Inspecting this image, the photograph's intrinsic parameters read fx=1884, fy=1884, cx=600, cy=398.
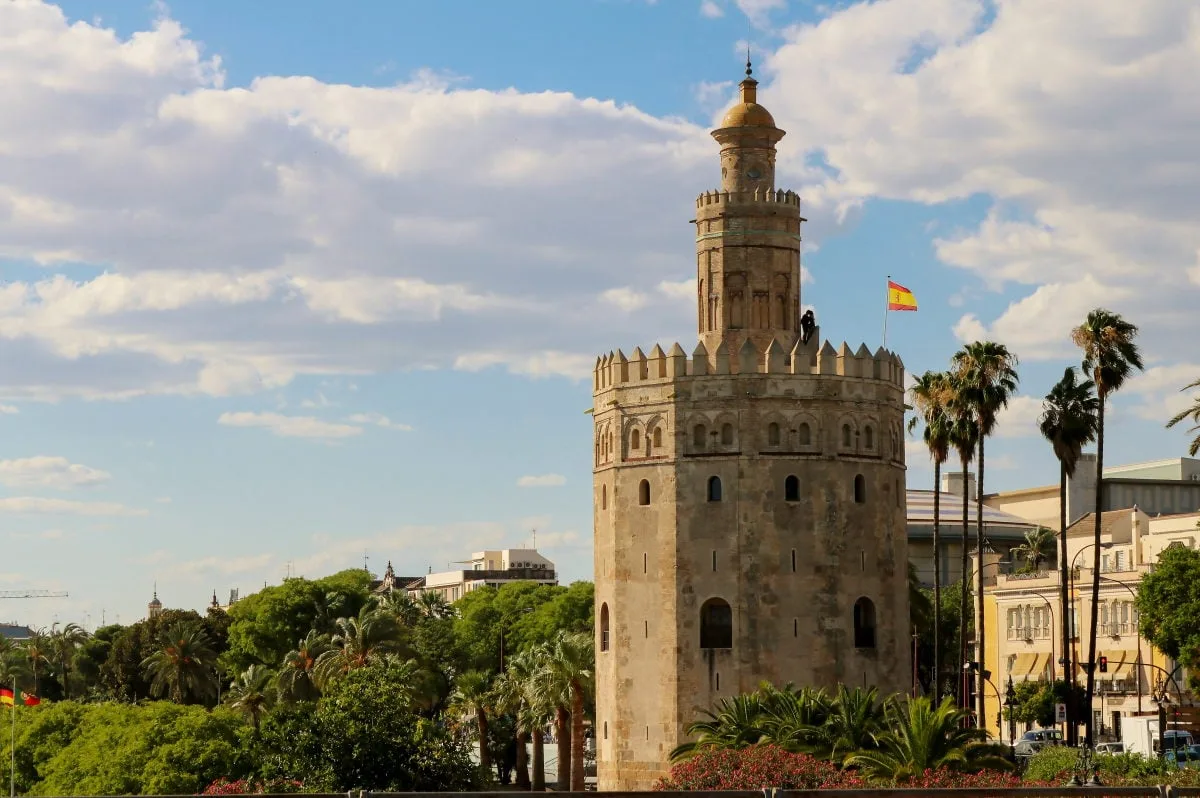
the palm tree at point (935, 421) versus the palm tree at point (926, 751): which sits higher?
the palm tree at point (935, 421)

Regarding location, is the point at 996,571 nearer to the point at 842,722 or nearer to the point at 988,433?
the point at 988,433

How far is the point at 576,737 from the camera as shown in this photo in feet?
224

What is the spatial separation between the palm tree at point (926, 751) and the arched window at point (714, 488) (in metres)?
16.0

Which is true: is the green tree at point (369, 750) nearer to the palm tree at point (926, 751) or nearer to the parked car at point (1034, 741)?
the palm tree at point (926, 751)

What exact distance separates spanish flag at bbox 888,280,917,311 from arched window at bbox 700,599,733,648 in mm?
12300

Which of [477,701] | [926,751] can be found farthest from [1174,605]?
[926,751]

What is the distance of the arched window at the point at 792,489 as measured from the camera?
57.7 m

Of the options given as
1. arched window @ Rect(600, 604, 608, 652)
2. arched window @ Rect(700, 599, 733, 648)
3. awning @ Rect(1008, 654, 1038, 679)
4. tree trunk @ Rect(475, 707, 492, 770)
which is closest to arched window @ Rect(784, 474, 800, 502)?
arched window @ Rect(700, 599, 733, 648)

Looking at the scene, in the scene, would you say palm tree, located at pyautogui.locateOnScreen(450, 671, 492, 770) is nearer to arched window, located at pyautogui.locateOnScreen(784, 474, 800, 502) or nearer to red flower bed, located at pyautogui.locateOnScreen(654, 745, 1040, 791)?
arched window, located at pyautogui.locateOnScreen(784, 474, 800, 502)

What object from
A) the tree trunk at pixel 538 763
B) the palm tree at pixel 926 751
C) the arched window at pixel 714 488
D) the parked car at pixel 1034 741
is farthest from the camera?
the tree trunk at pixel 538 763

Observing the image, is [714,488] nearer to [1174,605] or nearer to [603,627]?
[603,627]

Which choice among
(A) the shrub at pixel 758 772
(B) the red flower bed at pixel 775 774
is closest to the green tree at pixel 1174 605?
(B) the red flower bed at pixel 775 774

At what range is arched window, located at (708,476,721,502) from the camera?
57.8m

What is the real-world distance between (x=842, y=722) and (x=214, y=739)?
19.0 metres
